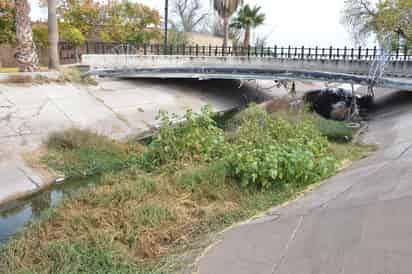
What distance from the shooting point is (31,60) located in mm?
15688

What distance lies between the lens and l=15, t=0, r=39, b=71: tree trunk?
15.0 meters

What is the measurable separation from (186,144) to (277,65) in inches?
628

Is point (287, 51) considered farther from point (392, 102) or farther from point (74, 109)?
point (74, 109)

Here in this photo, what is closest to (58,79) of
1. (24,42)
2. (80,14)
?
(24,42)

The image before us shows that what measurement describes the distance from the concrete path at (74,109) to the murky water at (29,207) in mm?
305

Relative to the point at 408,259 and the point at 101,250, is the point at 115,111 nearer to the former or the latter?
the point at 101,250

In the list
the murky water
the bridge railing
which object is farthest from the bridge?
the murky water

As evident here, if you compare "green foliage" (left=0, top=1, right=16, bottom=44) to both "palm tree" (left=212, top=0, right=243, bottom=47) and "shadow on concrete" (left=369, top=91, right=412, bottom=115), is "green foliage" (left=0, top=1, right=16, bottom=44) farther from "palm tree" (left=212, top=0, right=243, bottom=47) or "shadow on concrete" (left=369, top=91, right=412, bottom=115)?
"shadow on concrete" (left=369, top=91, right=412, bottom=115)

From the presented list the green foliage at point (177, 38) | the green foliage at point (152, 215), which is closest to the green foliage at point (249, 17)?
the green foliage at point (177, 38)

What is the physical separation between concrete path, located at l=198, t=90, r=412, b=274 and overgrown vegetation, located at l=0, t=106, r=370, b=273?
51cm

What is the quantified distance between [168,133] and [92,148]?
3.38 m

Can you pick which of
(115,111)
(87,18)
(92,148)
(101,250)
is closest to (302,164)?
(101,250)

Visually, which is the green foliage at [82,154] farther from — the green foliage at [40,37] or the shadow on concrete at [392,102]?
the green foliage at [40,37]

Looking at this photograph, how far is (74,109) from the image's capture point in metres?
13.3
